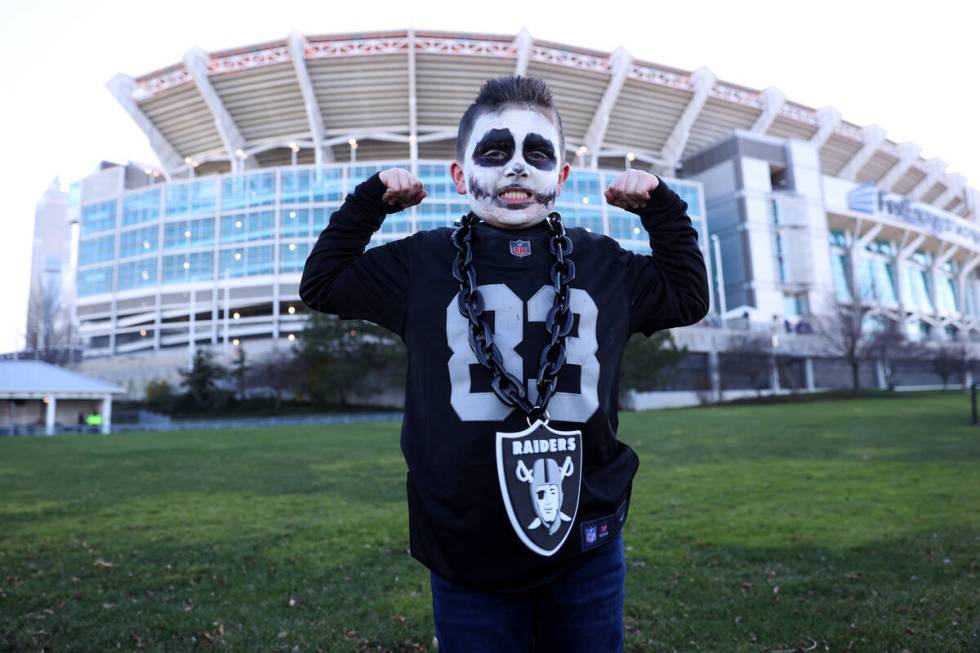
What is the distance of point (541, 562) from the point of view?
5.75 ft

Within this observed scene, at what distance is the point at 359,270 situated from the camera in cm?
217

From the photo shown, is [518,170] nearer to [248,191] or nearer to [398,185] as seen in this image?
[398,185]

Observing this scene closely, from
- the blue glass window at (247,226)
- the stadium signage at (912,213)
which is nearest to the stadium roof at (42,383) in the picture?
the blue glass window at (247,226)

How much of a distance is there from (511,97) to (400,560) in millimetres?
5441

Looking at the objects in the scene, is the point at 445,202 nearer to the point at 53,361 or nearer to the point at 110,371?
the point at 110,371

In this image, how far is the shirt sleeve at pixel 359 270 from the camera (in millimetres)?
2131

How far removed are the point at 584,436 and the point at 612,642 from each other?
26.1 inches

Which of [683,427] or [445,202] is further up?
[445,202]

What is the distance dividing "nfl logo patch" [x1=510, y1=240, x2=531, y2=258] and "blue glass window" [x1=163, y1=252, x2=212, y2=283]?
69.2m

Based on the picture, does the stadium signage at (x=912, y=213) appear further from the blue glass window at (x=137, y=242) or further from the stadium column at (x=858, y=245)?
the blue glass window at (x=137, y=242)

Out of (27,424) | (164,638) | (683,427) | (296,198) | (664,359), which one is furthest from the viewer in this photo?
(296,198)

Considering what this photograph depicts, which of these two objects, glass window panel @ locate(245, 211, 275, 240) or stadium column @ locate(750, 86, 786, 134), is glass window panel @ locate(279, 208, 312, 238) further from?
stadium column @ locate(750, 86, 786, 134)

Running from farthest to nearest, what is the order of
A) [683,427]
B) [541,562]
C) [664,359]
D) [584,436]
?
[664,359], [683,427], [584,436], [541,562]

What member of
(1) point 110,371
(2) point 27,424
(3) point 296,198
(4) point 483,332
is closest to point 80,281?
(1) point 110,371
